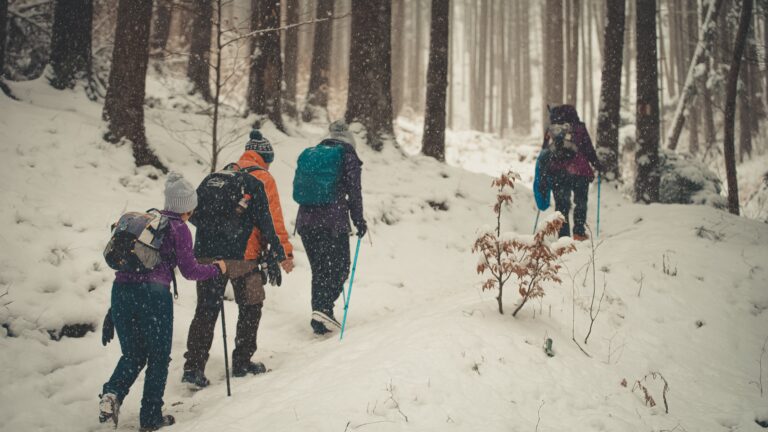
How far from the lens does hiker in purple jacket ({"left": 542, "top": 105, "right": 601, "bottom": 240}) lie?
659 centimetres

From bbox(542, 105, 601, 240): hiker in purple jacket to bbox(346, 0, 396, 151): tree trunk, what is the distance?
12.3ft

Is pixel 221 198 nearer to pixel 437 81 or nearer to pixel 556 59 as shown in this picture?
pixel 437 81

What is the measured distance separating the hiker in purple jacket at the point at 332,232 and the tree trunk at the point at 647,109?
299 inches

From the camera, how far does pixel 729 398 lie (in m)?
3.56

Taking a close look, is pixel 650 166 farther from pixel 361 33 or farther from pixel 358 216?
pixel 358 216

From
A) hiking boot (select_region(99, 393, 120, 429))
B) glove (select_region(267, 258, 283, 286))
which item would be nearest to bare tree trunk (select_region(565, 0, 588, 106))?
glove (select_region(267, 258, 283, 286))

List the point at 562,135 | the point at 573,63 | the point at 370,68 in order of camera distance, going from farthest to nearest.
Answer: the point at 573,63 → the point at 370,68 → the point at 562,135

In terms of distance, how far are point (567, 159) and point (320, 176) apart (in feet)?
12.6

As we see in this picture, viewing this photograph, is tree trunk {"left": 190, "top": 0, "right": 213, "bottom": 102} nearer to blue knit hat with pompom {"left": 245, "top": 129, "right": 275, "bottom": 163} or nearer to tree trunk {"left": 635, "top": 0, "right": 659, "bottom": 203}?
blue knit hat with pompom {"left": 245, "top": 129, "right": 275, "bottom": 163}

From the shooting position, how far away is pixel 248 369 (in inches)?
158

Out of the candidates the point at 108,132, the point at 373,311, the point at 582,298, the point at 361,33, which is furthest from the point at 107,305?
the point at 361,33

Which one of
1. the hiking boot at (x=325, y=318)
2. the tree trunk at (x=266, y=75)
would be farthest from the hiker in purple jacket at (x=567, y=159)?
the tree trunk at (x=266, y=75)

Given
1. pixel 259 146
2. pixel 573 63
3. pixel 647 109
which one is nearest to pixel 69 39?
pixel 259 146

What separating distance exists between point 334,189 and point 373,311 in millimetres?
1844
